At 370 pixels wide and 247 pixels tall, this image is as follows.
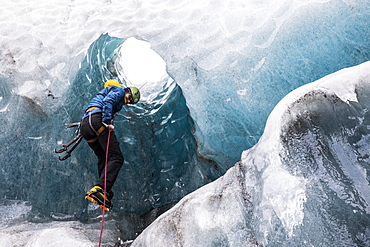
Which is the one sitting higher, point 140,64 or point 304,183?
point 304,183

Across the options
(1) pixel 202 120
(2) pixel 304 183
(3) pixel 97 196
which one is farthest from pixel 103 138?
(2) pixel 304 183

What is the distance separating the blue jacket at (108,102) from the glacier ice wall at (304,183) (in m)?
1.31

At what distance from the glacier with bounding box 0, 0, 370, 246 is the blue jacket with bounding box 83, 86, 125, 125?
0.55m

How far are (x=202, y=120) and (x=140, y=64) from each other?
54.8 inches

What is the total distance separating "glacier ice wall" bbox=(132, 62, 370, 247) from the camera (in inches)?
75.0

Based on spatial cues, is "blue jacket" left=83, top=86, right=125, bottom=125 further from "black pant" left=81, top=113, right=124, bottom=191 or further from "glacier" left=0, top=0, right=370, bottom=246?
"glacier" left=0, top=0, right=370, bottom=246

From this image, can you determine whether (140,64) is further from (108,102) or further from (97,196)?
(97,196)

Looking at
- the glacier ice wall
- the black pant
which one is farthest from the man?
the glacier ice wall

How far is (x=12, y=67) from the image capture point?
12.4 feet

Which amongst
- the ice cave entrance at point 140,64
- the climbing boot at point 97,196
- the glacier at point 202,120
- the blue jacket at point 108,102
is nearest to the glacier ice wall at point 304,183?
the glacier at point 202,120

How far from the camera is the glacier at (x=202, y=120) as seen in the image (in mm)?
2021

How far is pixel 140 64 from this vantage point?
4.51 metres

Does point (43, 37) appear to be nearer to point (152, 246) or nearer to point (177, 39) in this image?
point (177, 39)

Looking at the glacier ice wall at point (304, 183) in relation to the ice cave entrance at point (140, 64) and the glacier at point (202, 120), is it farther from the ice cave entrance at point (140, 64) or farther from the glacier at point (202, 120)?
the ice cave entrance at point (140, 64)
